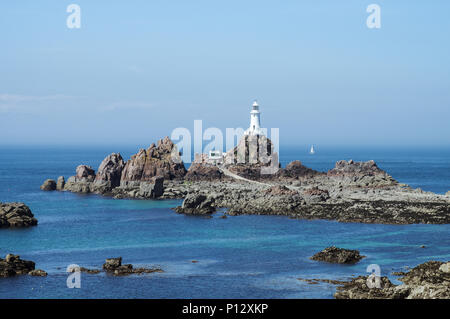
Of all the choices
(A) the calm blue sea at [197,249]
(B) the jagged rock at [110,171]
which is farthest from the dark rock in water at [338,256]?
(B) the jagged rock at [110,171]

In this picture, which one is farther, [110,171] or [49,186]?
[49,186]

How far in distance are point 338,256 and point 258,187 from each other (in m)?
45.8

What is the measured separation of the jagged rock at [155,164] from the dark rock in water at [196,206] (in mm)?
23159

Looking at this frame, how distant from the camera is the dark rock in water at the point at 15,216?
205 feet

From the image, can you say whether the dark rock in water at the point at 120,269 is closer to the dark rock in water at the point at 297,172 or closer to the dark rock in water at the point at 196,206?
the dark rock in water at the point at 196,206

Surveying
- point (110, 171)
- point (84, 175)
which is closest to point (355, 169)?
point (110, 171)

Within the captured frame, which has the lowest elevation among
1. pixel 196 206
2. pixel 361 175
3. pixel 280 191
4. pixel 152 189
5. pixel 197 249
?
pixel 197 249

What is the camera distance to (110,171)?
9625cm

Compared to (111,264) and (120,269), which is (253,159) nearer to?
(111,264)

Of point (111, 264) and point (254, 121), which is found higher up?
point (254, 121)

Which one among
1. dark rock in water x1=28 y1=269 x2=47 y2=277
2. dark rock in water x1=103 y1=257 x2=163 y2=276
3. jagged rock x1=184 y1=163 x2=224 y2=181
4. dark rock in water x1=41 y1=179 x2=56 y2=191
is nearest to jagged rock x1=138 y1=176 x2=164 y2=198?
jagged rock x1=184 y1=163 x2=224 y2=181

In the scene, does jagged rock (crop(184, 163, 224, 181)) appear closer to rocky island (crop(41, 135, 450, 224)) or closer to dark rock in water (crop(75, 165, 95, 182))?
rocky island (crop(41, 135, 450, 224))
